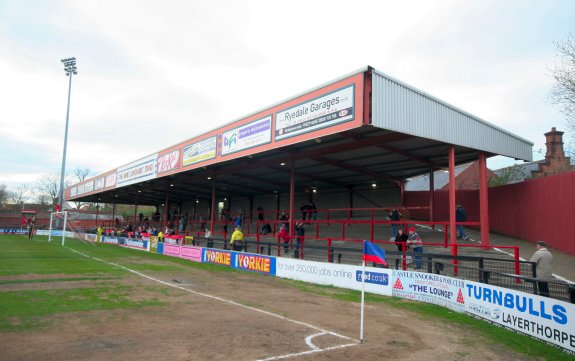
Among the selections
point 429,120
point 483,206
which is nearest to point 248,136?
point 429,120

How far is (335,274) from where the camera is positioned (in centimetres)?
1509

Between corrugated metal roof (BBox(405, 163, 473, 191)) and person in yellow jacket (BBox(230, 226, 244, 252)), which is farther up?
corrugated metal roof (BBox(405, 163, 473, 191))

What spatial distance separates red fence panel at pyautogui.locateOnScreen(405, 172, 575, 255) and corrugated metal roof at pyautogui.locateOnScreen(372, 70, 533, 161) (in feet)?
7.40

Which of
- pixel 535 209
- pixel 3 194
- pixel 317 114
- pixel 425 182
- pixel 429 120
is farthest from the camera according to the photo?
pixel 3 194

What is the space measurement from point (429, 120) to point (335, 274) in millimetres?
7131

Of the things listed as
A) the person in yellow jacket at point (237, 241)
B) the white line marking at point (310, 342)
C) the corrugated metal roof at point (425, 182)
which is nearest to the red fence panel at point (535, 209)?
the corrugated metal roof at point (425, 182)

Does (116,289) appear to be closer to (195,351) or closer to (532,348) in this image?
(195,351)

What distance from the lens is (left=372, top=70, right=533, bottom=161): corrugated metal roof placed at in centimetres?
1419

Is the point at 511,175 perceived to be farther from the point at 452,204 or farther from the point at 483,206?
the point at 452,204

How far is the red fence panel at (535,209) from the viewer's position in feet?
54.2

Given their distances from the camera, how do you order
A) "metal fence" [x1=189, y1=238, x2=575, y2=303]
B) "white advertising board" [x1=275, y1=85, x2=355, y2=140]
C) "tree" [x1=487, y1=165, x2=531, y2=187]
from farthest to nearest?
"tree" [x1=487, y1=165, x2=531, y2=187] < "white advertising board" [x1=275, y1=85, x2=355, y2=140] < "metal fence" [x1=189, y1=238, x2=575, y2=303]

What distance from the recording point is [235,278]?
1678 centimetres

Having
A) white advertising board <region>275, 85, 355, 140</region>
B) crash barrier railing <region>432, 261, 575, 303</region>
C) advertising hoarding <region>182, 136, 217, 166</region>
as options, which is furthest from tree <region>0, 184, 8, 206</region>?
crash barrier railing <region>432, 261, 575, 303</region>

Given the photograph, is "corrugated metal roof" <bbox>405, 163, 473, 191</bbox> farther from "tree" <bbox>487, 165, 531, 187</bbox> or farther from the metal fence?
the metal fence
